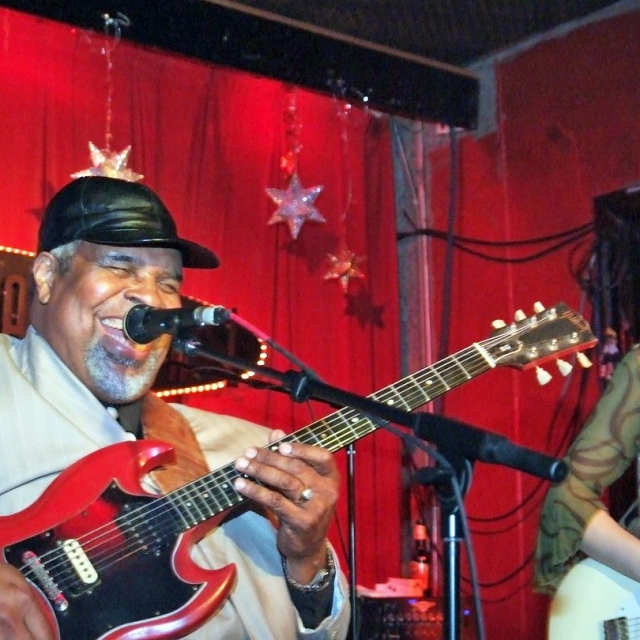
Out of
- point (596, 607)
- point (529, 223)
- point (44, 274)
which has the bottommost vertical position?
point (596, 607)

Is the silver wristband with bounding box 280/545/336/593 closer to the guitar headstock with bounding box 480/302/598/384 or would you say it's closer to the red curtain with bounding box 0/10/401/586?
the guitar headstock with bounding box 480/302/598/384

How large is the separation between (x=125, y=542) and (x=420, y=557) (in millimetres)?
2589

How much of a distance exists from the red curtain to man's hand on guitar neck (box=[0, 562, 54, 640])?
6.06ft

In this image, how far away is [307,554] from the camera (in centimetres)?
199

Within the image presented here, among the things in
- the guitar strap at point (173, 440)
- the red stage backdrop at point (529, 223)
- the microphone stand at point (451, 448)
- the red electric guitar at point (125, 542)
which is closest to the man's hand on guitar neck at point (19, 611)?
the red electric guitar at point (125, 542)

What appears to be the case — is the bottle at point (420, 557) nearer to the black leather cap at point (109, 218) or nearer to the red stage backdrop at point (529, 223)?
the red stage backdrop at point (529, 223)

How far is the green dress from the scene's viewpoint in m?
2.38

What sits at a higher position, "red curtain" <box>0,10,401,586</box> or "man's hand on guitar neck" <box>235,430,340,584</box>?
"red curtain" <box>0,10,401,586</box>

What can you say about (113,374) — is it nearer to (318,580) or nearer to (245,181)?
(318,580)

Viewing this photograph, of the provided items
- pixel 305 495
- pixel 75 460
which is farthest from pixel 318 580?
pixel 75 460

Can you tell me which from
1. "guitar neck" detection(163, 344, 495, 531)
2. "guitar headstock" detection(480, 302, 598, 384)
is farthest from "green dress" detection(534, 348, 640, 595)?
"guitar neck" detection(163, 344, 495, 531)

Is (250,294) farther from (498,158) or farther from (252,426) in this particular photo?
(252,426)

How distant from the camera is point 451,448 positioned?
1.41 meters

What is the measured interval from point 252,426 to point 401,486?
81.6 inches
